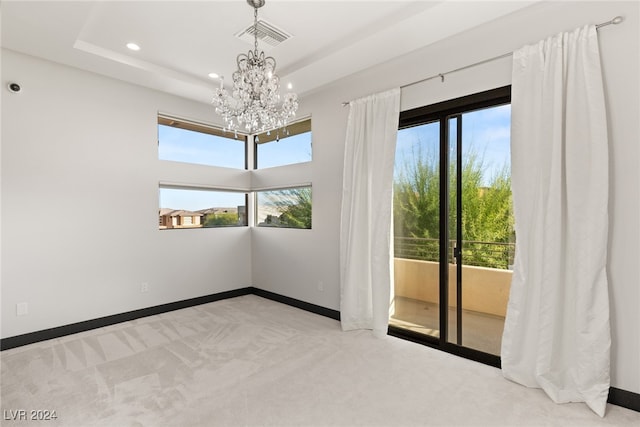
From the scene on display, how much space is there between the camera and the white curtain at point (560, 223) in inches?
82.2

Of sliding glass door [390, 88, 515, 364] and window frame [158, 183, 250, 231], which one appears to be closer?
sliding glass door [390, 88, 515, 364]

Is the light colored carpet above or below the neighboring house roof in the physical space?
below

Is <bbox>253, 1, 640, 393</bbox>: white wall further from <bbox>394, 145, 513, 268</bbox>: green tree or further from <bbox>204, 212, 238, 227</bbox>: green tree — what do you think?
<bbox>204, 212, 238, 227</bbox>: green tree

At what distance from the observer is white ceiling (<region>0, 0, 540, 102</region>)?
2.46 meters

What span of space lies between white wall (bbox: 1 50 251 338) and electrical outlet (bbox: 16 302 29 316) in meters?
0.02

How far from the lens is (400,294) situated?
3375 mm

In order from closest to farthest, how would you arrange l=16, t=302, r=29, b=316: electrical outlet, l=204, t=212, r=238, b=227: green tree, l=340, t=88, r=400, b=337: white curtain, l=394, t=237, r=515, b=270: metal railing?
l=394, t=237, r=515, b=270: metal railing → l=16, t=302, r=29, b=316: electrical outlet → l=340, t=88, r=400, b=337: white curtain → l=204, t=212, r=238, b=227: green tree

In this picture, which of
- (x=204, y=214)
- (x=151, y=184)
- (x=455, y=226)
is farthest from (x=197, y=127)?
(x=455, y=226)

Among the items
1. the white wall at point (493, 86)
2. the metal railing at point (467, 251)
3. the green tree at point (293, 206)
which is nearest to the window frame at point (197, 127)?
the green tree at point (293, 206)

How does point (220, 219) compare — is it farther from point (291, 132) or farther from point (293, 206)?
point (291, 132)

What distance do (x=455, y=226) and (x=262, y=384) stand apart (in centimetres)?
215

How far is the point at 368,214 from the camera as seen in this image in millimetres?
3441

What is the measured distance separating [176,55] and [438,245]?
3.32m

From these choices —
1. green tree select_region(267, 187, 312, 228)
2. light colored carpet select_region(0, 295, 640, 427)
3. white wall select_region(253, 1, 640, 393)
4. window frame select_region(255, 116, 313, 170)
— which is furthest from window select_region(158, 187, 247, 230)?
light colored carpet select_region(0, 295, 640, 427)
